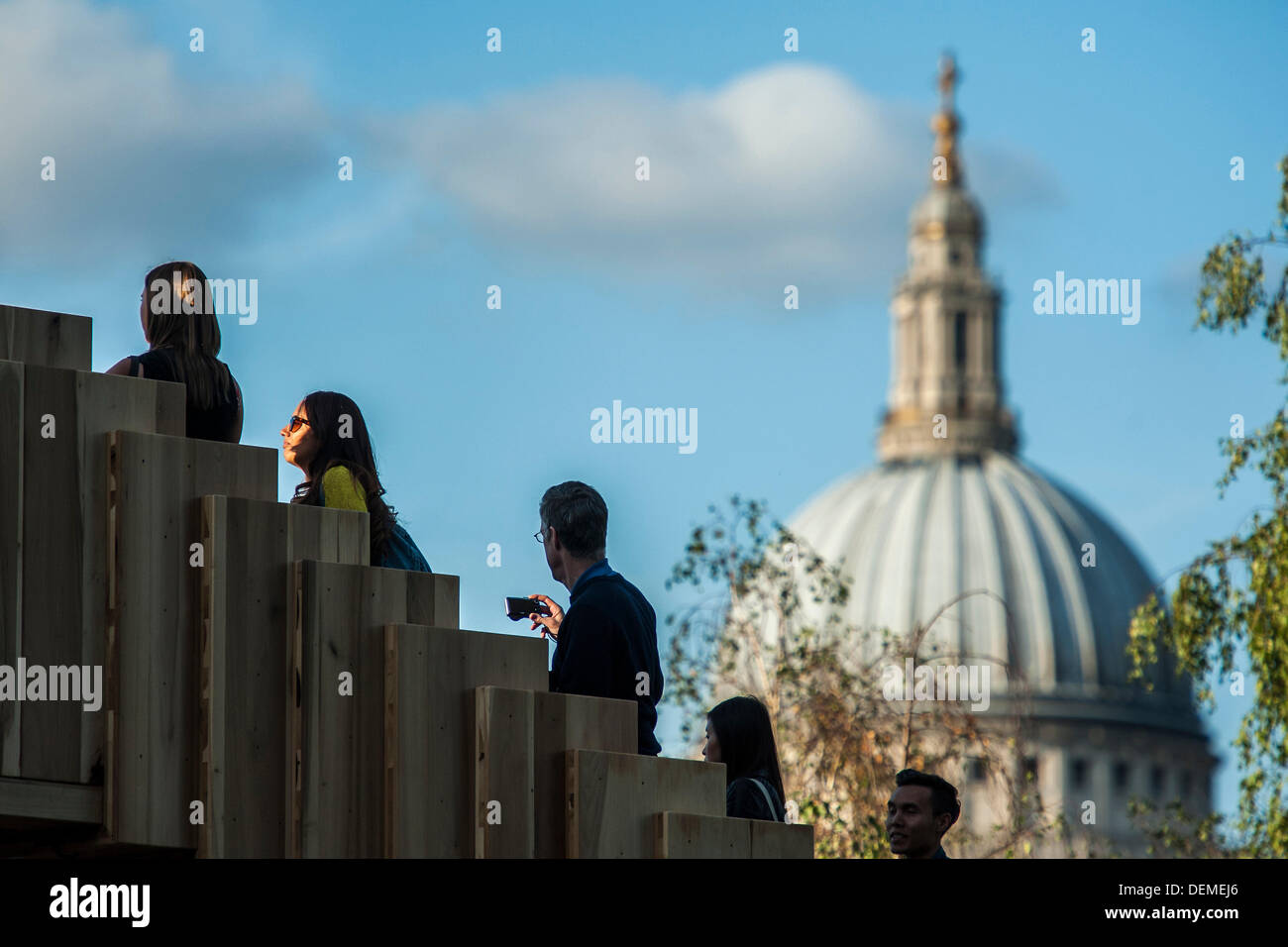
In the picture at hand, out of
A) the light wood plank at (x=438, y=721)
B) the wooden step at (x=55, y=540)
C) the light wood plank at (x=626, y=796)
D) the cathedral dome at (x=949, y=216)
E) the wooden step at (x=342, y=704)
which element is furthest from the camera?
the cathedral dome at (x=949, y=216)

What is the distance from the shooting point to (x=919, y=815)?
10.0m

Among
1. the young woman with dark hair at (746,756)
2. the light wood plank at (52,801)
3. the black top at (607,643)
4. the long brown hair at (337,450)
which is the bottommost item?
the light wood plank at (52,801)

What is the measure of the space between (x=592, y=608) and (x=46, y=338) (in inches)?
88.5

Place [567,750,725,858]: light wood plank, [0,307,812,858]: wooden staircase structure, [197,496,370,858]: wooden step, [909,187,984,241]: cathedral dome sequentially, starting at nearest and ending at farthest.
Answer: [0,307,812,858]: wooden staircase structure
[197,496,370,858]: wooden step
[567,750,725,858]: light wood plank
[909,187,984,241]: cathedral dome

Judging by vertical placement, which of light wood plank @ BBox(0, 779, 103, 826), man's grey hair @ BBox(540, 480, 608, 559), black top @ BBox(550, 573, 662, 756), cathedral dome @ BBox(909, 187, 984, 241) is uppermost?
cathedral dome @ BBox(909, 187, 984, 241)

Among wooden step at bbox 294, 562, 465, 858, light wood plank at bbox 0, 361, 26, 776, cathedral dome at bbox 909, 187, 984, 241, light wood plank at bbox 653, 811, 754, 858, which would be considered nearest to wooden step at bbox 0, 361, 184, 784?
light wood plank at bbox 0, 361, 26, 776

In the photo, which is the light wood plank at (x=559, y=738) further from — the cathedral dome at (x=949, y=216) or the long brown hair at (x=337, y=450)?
the cathedral dome at (x=949, y=216)

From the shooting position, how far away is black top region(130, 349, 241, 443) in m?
9.92

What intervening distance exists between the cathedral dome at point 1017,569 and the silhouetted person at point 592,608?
374ft

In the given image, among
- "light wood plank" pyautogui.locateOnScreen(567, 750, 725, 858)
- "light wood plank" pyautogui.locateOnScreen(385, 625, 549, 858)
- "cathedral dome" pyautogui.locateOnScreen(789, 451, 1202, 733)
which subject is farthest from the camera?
"cathedral dome" pyautogui.locateOnScreen(789, 451, 1202, 733)

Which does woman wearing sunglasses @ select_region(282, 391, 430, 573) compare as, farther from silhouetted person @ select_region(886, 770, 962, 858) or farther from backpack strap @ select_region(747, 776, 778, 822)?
silhouetted person @ select_region(886, 770, 962, 858)

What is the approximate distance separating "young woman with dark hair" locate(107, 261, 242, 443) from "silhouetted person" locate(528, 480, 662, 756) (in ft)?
4.29

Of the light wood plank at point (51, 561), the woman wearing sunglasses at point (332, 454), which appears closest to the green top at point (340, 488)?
the woman wearing sunglasses at point (332, 454)

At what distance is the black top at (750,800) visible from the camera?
404 inches
